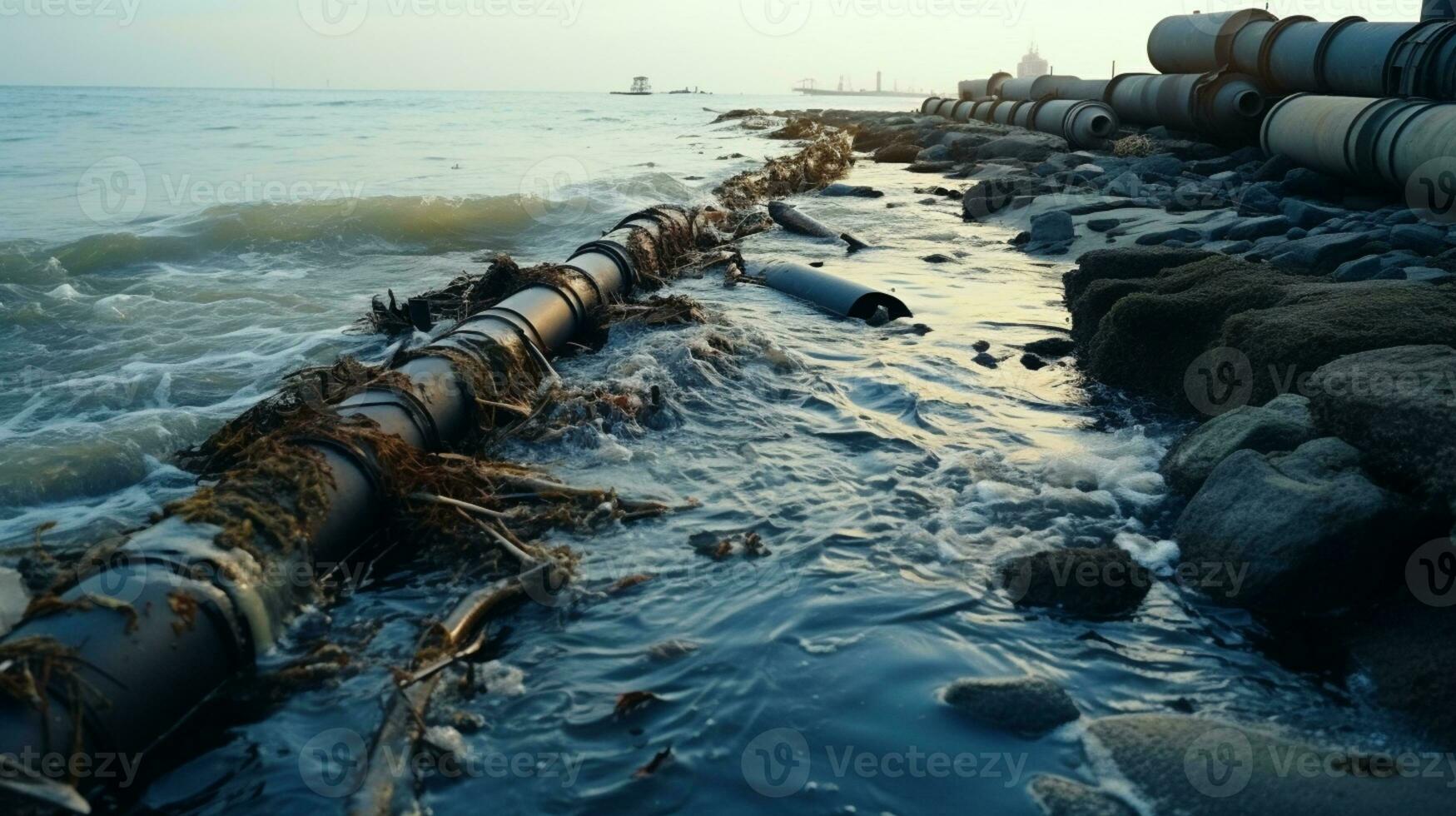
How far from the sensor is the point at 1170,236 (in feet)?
36.1

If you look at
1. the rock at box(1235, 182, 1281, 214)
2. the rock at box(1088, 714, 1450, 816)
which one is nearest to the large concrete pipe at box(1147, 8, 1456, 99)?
the rock at box(1235, 182, 1281, 214)

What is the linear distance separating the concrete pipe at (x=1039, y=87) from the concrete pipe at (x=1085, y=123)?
4.21 meters

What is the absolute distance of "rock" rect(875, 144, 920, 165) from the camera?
96.3ft

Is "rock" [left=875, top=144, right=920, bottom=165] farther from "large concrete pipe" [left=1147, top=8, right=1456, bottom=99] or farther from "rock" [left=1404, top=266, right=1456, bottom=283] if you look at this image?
"rock" [left=1404, top=266, right=1456, bottom=283]

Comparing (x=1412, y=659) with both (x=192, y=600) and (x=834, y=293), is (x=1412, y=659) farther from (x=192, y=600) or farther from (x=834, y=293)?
(x=834, y=293)

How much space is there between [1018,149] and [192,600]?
916 inches

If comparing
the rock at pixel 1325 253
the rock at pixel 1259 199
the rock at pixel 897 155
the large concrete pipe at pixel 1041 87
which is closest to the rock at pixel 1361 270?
the rock at pixel 1325 253

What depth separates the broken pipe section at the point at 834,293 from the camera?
9.62m

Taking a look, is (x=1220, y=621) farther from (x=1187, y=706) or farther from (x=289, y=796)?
(x=289, y=796)

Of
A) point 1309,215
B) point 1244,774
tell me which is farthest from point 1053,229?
point 1244,774

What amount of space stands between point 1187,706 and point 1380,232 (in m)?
7.94

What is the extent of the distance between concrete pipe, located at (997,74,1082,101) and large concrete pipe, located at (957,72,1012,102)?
997 millimetres

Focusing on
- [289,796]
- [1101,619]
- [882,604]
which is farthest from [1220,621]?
[289,796]

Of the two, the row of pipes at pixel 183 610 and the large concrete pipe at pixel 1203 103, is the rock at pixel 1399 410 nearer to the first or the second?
the row of pipes at pixel 183 610
